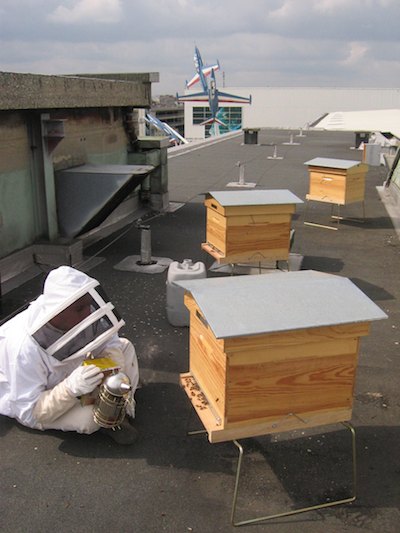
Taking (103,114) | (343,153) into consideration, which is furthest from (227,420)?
(343,153)

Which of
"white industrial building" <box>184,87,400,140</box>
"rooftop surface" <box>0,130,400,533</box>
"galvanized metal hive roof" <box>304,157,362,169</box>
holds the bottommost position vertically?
"rooftop surface" <box>0,130,400,533</box>

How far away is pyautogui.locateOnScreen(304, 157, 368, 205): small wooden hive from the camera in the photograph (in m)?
11.3

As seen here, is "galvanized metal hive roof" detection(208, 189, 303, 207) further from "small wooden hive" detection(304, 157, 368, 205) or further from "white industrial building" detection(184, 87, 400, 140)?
"white industrial building" detection(184, 87, 400, 140)

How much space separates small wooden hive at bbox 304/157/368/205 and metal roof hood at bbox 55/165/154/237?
4377 millimetres

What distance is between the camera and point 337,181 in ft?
37.3

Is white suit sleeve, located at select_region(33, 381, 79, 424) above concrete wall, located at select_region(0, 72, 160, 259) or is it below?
below

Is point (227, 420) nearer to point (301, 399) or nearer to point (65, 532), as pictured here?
point (301, 399)

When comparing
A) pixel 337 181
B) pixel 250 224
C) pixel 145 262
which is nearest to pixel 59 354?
pixel 250 224

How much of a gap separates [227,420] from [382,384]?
2.64 meters

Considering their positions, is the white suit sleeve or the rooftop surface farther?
the white suit sleeve

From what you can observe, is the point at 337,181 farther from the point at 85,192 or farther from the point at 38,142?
the point at 38,142

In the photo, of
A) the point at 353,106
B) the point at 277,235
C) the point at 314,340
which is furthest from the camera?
the point at 353,106

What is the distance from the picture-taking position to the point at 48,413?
4105 millimetres

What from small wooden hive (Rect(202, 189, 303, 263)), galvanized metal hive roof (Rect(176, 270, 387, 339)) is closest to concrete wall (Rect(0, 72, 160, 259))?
small wooden hive (Rect(202, 189, 303, 263))
